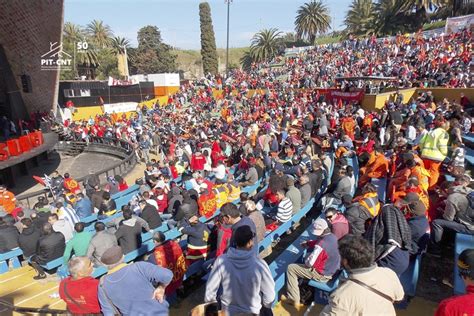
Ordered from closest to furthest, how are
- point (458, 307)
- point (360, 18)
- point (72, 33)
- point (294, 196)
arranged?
point (458, 307) → point (294, 196) → point (360, 18) → point (72, 33)

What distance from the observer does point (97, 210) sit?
9164 mm

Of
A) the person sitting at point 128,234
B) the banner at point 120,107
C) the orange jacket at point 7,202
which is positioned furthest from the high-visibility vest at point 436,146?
the banner at point 120,107

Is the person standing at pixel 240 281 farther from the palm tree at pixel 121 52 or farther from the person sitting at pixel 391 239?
the palm tree at pixel 121 52

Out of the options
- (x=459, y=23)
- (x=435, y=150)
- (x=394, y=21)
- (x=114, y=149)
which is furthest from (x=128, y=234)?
(x=394, y=21)

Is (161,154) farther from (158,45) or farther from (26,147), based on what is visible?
(158,45)

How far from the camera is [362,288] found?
245 cm

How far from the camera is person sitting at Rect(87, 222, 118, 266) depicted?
5.62 m

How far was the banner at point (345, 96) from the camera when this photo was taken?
19578mm

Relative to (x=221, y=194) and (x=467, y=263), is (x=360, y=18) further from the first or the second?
(x=467, y=263)

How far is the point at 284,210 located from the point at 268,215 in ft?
2.37

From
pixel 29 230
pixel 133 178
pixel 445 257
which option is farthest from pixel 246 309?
pixel 133 178

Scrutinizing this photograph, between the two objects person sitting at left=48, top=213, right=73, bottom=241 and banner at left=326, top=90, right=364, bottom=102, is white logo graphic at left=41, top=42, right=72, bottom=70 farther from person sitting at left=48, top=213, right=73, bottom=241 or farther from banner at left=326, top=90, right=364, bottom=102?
person sitting at left=48, top=213, right=73, bottom=241

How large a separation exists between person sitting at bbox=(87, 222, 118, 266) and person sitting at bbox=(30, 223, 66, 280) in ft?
3.22

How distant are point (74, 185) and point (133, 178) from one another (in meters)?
4.48
